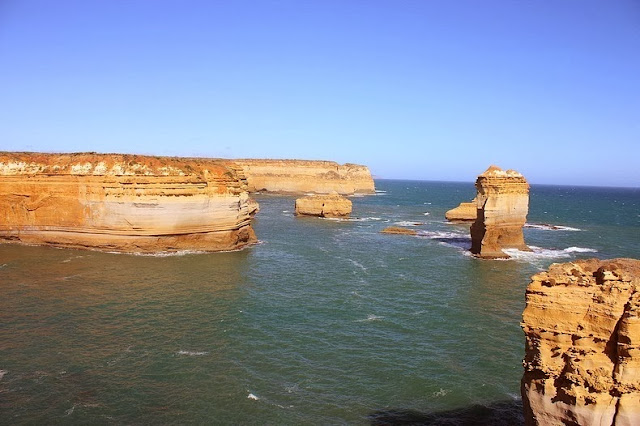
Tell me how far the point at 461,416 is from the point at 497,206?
25.9 meters

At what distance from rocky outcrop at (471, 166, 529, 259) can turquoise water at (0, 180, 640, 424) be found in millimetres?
2689

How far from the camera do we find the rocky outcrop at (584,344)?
27.0 feet

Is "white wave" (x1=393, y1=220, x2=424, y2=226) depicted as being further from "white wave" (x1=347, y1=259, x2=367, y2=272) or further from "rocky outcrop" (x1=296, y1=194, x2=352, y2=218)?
"white wave" (x1=347, y1=259, x2=367, y2=272)

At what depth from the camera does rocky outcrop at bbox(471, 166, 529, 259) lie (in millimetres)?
35844

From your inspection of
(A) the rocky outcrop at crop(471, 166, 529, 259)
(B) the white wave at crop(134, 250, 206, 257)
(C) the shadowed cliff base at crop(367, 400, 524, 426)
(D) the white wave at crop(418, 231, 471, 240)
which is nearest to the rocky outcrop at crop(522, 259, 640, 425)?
(C) the shadowed cliff base at crop(367, 400, 524, 426)

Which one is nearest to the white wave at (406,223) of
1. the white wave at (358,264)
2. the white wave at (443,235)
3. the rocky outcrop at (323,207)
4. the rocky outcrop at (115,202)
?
the rocky outcrop at (323,207)

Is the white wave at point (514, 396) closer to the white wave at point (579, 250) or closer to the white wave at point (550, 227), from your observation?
the white wave at point (579, 250)

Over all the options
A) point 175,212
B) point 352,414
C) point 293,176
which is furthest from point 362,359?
point 293,176

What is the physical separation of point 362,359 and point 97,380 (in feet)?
30.1

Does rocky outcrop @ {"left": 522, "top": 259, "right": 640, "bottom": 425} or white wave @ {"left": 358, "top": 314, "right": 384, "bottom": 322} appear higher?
rocky outcrop @ {"left": 522, "top": 259, "right": 640, "bottom": 425}

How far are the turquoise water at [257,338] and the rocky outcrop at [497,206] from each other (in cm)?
269

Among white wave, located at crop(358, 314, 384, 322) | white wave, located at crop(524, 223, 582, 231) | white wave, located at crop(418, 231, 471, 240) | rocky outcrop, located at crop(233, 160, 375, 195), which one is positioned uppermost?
rocky outcrop, located at crop(233, 160, 375, 195)

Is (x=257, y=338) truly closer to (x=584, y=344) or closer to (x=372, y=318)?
(x=372, y=318)

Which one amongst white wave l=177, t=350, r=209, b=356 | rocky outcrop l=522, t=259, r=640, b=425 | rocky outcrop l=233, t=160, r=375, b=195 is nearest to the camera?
rocky outcrop l=522, t=259, r=640, b=425
